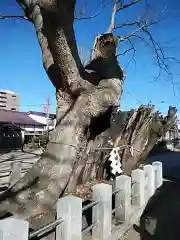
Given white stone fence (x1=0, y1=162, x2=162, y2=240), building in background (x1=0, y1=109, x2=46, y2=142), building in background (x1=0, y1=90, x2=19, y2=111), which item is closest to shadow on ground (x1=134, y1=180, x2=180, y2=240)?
white stone fence (x1=0, y1=162, x2=162, y2=240)

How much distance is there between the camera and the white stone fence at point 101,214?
9.49ft

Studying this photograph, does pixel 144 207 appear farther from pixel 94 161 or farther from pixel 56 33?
pixel 56 33

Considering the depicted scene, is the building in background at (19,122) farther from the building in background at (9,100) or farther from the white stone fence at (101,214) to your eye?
the building in background at (9,100)

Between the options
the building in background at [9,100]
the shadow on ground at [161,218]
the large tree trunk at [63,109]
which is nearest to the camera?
the large tree trunk at [63,109]

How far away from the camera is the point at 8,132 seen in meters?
31.2

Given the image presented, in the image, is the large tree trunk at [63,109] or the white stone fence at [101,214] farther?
the large tree trunk at [63,109]

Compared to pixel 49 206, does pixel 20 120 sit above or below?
above

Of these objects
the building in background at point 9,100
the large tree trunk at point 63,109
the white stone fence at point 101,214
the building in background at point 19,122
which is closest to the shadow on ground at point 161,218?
the white stone fence at point 101,214

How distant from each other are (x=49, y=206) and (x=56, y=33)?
332 centimetres

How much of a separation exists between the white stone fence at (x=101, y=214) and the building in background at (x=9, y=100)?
2525 inches

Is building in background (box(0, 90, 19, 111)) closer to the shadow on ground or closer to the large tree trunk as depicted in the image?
the shadow on ground

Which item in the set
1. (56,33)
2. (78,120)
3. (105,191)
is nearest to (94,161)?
(78,120)

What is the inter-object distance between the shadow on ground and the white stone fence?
0.69ft

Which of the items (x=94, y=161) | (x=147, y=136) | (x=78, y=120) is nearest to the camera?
(x=78, y=120)
